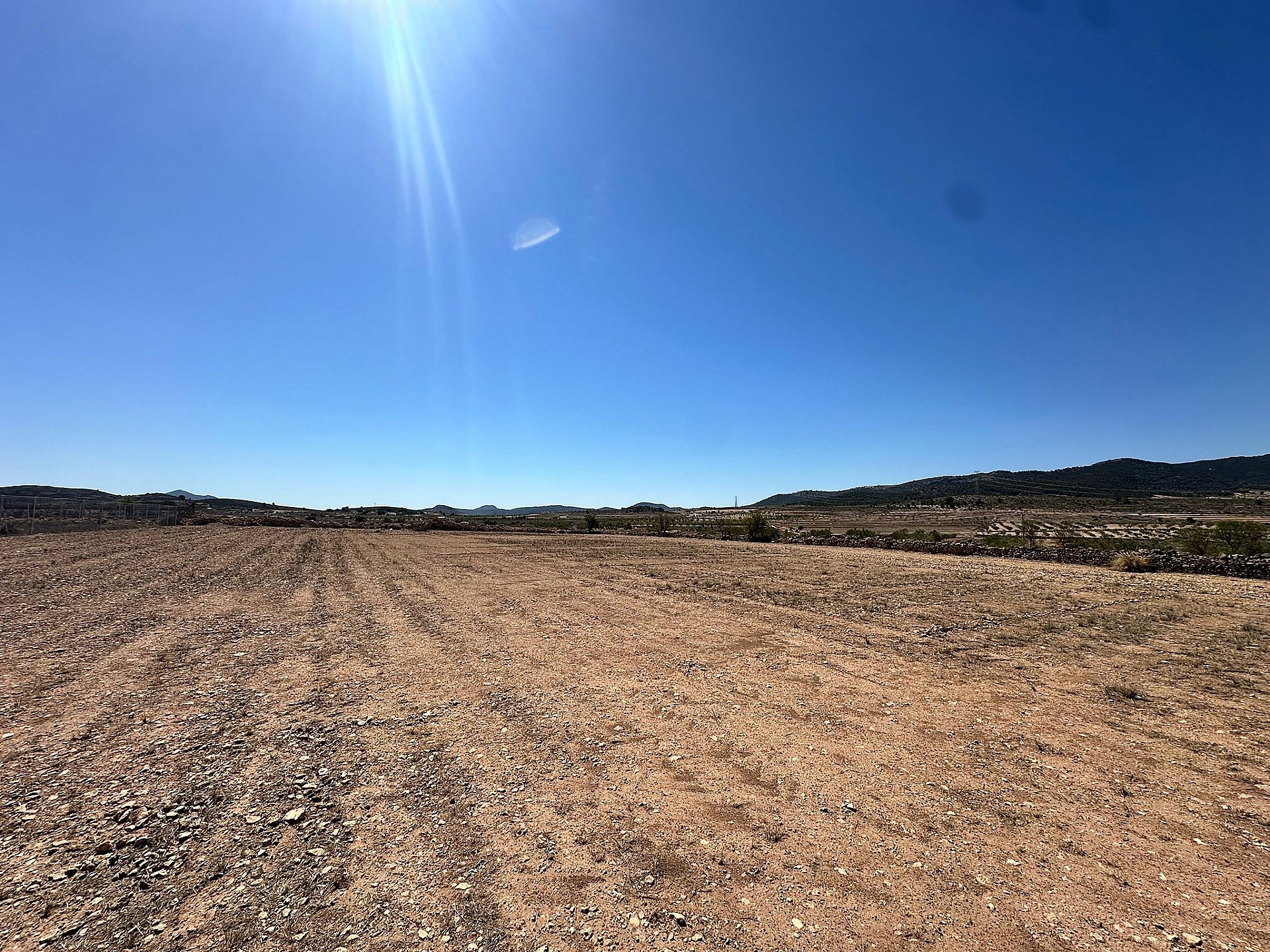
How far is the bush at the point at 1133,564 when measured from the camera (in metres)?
17.8

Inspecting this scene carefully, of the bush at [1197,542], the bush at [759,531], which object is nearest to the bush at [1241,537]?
the bush at [1197,542]

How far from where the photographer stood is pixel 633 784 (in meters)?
4.69

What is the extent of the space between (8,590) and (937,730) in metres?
21.2

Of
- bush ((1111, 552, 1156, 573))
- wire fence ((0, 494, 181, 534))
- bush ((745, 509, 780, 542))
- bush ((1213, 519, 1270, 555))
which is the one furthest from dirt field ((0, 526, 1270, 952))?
wire fence ((0, 494, 181, 534))

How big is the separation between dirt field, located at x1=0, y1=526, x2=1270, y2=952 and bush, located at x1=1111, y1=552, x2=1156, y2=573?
8.50m

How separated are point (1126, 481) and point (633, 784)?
519 feet

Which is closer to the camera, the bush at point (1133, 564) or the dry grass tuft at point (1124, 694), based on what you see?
the dry grass tuft at point (1124, 694)

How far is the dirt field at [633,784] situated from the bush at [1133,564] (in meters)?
8.50

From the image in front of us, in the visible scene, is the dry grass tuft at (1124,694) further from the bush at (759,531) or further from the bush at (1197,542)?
the bush at (759,531)

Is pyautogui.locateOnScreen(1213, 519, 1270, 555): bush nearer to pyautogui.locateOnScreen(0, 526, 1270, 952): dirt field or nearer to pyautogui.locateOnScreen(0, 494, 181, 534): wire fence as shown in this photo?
pyautogui.locateOnScreen(0, 526, 1270, 952): dirt field

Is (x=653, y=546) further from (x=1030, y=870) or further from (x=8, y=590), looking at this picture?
(x=1030, y=870)

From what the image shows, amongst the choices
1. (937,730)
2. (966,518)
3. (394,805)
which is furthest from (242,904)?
(966,518)

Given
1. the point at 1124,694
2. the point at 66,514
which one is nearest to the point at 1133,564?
the point at 1124,694

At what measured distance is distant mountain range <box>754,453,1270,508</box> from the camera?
357 ft
